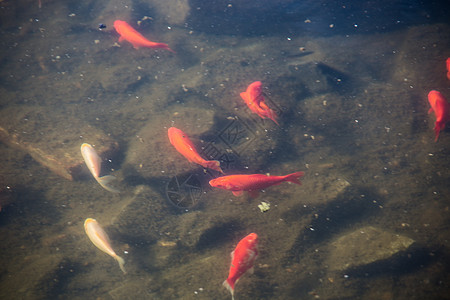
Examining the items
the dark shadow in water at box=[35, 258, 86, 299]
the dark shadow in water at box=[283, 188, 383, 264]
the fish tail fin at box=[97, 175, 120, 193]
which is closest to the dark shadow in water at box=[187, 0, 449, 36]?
the fish tail fin at box=[97, 175, 120, 193]

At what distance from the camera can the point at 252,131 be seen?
5543 mm

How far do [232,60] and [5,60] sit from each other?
709 centimetres

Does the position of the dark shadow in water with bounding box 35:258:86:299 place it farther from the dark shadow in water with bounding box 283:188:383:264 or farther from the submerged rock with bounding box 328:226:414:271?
the submerged rock with bounding box 328:226:414:271

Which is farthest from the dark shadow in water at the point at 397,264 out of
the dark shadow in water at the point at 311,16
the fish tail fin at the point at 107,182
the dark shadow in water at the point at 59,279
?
the dark shadow in water at the point at 311,16

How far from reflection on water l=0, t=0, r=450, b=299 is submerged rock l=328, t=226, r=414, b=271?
0.07 ft

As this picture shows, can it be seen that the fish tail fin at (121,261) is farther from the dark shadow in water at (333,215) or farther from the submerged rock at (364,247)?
the submerged rock at (364,247)

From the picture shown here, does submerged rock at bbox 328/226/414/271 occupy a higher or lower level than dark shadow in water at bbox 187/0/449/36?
lower

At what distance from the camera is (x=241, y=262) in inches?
136

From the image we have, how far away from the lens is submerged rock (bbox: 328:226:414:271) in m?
3.89

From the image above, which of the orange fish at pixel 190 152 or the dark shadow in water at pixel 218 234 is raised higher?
the orange fish at pixel 190 152

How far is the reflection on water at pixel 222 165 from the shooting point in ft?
12.7

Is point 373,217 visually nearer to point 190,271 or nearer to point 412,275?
point 412,275

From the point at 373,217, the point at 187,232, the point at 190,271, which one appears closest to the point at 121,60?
the point at 187,232

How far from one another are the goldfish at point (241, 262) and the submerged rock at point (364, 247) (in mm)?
1429
